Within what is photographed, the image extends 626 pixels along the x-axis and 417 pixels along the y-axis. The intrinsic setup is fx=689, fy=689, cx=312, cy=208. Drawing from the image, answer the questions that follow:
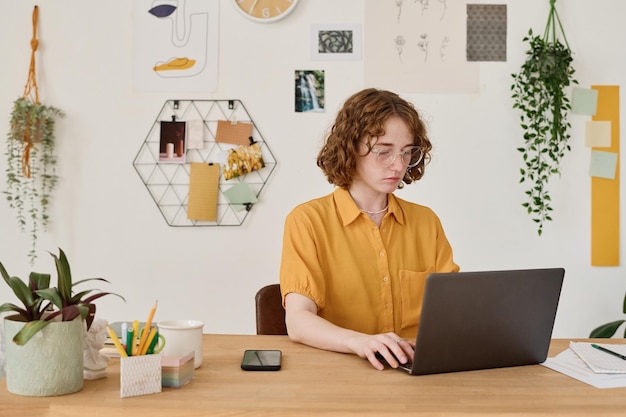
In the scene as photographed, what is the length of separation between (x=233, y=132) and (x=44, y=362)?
1929 millimetres

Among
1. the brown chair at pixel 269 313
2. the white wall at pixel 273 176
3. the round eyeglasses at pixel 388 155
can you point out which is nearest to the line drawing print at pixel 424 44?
the white wall at pixel 273 176

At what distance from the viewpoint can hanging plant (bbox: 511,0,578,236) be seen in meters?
2.97

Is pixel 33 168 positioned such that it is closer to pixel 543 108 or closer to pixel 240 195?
pixel 240 195

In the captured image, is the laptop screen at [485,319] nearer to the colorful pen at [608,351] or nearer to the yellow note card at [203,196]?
the colorful pen at [608,351]

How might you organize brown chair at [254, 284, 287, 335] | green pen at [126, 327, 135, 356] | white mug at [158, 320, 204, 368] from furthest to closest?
brown chair at [254, 284, 287, 335], white mug at [158, 320, 204, 368], green pen at [126, 327, 135, 356]

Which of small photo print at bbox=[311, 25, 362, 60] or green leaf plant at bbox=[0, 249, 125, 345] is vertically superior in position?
small photo print at bbox=[311, 25, 362, 60]

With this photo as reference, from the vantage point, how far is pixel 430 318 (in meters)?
1.35

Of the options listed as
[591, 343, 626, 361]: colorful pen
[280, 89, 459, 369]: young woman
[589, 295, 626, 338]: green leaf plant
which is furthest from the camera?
[589, 295, 626, 338]: green leaf plant

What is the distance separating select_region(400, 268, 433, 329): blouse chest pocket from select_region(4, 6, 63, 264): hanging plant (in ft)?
5.83

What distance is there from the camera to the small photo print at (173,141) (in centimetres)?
306

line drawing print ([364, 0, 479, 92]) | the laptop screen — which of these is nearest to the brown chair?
the laptop screen

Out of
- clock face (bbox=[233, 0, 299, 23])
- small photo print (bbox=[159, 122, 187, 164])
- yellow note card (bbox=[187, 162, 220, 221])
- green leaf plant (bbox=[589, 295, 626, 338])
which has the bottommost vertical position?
green leaf plant (bbox=[589, 295, 626, 338])

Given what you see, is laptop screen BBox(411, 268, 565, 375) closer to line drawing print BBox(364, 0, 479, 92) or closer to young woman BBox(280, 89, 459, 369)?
young woman BBox(280, 89, 459, 369)

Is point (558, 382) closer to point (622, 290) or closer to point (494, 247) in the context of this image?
point (494, 247)
